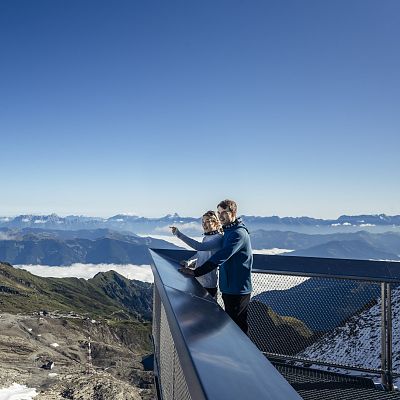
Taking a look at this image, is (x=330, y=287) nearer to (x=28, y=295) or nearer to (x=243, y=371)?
(x=243, y=371)

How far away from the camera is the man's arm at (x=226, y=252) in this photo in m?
4.62

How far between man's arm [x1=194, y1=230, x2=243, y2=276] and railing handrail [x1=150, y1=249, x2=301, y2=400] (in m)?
1.13

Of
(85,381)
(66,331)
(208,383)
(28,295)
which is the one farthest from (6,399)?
(28,295)

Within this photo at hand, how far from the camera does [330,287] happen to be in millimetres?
6035

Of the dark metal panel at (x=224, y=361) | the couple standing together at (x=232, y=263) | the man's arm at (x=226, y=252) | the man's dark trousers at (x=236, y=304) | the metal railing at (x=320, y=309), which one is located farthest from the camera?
the metal railing at (x=320, y=309)

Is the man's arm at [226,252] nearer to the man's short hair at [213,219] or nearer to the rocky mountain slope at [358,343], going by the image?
the man's short hair at [213,219]

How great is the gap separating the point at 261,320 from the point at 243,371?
4.45 meters

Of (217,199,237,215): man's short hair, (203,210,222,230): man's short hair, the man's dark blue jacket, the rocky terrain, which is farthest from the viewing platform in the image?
the rocky terrain

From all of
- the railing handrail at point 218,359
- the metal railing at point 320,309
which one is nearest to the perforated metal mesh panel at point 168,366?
the railing handrail at point 218,359

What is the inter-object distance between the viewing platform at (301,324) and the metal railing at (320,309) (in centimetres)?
1

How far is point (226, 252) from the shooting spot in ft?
15.3

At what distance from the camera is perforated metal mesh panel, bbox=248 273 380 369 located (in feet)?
19.8

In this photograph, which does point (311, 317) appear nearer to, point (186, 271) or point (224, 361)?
point (186, 271)

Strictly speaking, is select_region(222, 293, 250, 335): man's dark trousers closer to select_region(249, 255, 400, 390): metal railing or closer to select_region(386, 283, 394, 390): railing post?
select_region(249, 255, 400, 390): metal railing
